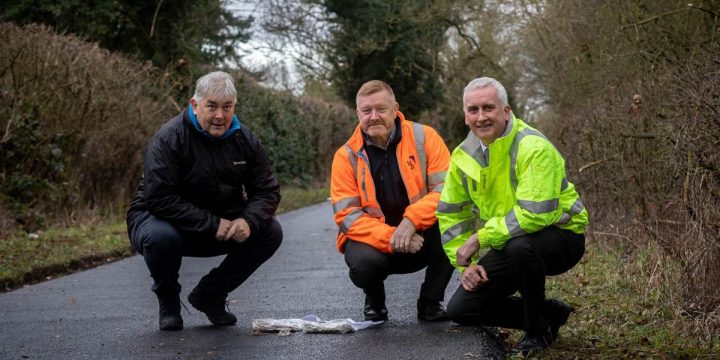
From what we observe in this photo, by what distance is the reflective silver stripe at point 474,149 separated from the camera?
5.90 metres

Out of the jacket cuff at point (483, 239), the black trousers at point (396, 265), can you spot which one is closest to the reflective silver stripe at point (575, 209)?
the jacket cuff at point (483, 239)

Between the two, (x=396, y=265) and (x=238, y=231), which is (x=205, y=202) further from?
(x=396, y=265)

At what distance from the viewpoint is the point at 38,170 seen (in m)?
15.4

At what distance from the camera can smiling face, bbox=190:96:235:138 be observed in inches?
270

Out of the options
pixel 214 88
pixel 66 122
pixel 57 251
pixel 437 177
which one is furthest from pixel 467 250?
pixel 66 122

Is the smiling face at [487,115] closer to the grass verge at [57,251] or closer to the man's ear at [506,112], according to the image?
the man's ear at [506,112]

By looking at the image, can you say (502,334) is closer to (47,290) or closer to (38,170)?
(47,290)

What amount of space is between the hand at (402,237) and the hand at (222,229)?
1140mm

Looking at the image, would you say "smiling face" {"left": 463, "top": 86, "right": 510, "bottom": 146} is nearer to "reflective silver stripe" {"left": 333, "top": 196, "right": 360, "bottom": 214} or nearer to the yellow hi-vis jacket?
the yellow hi-vis jacket

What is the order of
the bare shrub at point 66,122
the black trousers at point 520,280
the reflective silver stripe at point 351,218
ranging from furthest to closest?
1. the bare shrub at point 66,122
2. the reflective silver stripe at point 351,218
3. the black trousers at point 520,280

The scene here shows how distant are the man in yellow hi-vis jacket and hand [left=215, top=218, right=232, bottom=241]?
1571 millimetres

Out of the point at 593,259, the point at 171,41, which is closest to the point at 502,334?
the point at 593,259

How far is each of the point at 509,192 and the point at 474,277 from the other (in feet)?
1.78

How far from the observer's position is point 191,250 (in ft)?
23.7
